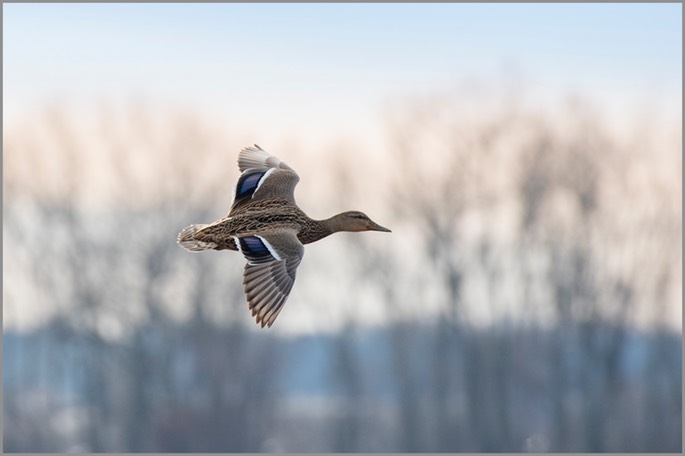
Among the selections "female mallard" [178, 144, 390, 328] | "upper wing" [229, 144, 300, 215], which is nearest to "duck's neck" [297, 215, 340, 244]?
"female mallard" [178, 144, 390, 328]

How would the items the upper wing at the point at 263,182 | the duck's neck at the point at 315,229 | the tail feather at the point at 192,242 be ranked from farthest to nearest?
1. the upper wing at the point at 263,182
2. the duck's neck at the point at 315,229
3. the tail feather at the point at 192,242

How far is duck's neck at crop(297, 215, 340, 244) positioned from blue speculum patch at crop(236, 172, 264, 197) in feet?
1.50

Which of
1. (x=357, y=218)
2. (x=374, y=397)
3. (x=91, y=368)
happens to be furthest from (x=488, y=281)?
(x=357, y=218)

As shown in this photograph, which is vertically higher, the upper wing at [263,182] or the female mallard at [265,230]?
the upper wing at [263,182]

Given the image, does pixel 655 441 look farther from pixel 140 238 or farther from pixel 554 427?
pixel 140 238

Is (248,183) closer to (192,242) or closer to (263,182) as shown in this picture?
(263,182)

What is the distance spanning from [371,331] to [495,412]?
3.79 metres

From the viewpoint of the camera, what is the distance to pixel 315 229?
33.6 feet

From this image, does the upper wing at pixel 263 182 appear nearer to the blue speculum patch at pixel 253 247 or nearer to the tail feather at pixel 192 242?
the tail feather at pixel 192 242

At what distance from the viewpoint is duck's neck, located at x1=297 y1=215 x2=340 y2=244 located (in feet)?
33.3

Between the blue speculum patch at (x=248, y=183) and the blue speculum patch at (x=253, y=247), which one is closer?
the blue speculum patch at (x=253, y=247)

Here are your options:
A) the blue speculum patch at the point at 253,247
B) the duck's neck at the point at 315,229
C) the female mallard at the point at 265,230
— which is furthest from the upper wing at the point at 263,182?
the blue speculum patch at the point at 253,247

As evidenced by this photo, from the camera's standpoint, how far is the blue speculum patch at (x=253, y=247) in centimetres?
942

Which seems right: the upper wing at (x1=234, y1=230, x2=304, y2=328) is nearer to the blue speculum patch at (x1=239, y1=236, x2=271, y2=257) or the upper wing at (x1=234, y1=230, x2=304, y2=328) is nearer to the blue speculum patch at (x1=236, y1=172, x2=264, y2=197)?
the blue speculum patch at (x1=239, y1=236, x2=271, y2=257)
